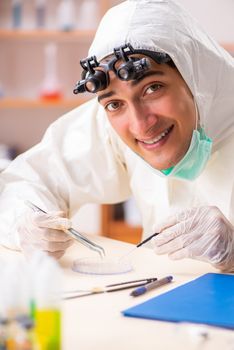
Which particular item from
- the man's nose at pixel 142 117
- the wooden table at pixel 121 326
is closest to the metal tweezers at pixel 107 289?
the wooden table at pixel 121 326

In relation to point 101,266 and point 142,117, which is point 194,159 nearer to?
point 142,117

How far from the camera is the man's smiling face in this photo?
1691 mm

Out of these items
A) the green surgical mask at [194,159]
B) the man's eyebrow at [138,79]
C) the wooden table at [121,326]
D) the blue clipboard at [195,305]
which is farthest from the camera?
the green surgical mask at [194,159]

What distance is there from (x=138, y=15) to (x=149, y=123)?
31 cm

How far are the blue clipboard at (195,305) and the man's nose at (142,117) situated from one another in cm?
55

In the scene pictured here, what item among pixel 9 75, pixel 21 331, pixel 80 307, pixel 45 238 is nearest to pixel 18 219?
pixel 45 238

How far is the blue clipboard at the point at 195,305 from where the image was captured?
1.07 metres

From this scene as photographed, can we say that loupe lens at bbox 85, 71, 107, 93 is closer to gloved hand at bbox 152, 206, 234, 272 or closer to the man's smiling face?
the man's smiling face

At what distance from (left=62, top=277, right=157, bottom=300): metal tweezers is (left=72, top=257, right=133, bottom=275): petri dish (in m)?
0.11

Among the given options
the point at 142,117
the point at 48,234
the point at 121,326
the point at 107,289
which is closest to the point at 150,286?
the point at 107,289

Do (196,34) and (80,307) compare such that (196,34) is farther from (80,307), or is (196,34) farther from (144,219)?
(80,307)

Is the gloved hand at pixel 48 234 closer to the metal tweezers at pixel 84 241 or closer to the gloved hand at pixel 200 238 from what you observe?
the metal tweezers at pixel 84 241

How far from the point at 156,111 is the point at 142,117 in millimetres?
46

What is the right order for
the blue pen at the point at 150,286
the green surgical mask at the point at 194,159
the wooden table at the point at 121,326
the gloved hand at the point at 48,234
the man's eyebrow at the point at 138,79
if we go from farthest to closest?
the green surgical mask at the point at 194,159 < the man's eyebrow at the point at 138,79 < the gloved hand at the point at 48,234 < the blue pen at the point at 150,286 < the wooden table at the point at 121,326
